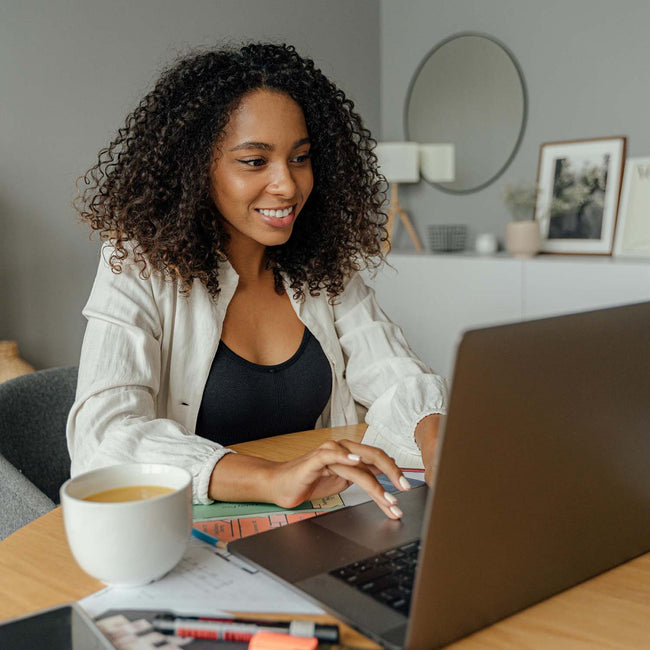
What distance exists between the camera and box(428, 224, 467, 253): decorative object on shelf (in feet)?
12.6

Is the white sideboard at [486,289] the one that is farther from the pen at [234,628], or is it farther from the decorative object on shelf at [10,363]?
the pen at [234,628]

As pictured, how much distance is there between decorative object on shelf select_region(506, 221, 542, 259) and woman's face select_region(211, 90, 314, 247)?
2.18 m

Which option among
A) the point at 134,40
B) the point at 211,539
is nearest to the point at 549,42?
the point at 134,40

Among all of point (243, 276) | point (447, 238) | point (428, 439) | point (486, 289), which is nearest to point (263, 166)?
point (243, 276)

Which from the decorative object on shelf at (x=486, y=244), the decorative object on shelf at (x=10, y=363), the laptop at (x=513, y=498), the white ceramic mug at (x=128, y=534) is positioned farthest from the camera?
the decorative object on shelf at (x=486, y=244)

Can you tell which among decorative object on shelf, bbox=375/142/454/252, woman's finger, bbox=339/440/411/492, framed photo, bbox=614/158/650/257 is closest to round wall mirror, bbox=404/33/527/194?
decorative object on shelf, bbox=375/142/454/252

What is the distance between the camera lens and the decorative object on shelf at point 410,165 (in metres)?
3.93

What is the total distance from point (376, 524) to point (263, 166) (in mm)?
747

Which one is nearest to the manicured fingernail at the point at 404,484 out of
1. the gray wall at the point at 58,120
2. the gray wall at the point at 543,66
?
the gray wall at the point at 58,120

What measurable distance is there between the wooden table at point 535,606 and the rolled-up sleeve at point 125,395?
0.16 metres

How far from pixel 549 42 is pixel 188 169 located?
274 cm

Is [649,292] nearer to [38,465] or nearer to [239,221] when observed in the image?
[239,221]

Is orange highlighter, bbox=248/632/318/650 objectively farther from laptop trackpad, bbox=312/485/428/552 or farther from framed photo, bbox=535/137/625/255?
framed photo, bbox=535/137/625/255

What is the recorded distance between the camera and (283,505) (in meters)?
0.89
